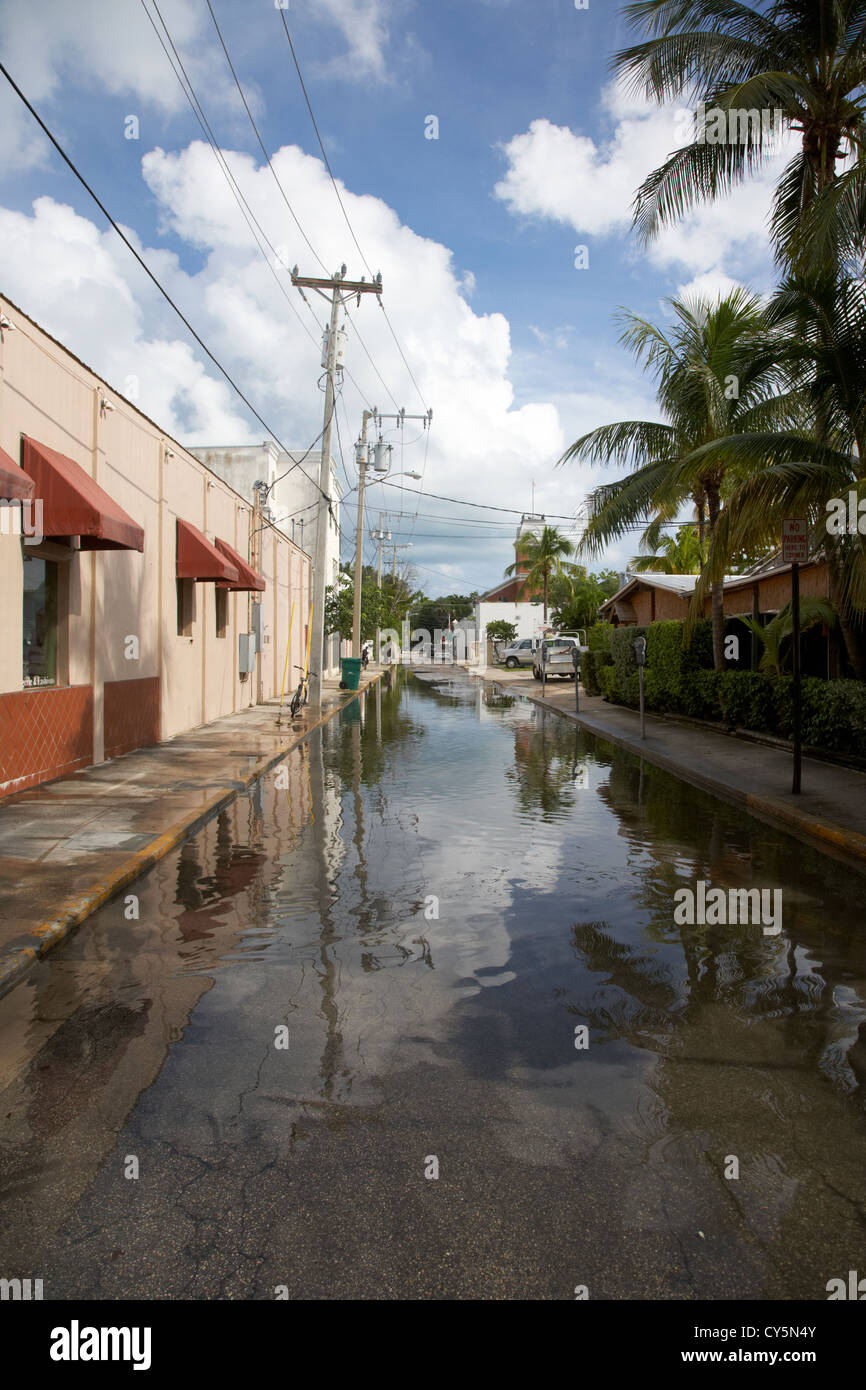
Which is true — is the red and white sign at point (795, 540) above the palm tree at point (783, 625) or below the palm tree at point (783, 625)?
above

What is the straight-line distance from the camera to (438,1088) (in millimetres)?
3918

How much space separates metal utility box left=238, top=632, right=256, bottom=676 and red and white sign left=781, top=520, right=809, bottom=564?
50.6ft

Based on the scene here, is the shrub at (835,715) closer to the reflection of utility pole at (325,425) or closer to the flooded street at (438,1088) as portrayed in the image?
the flooded street at (438,1088)

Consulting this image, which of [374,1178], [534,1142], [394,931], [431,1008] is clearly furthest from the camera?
[394,931]

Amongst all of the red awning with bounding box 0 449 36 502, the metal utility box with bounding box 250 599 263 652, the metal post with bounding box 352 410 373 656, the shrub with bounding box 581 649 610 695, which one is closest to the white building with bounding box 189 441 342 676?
the metal post with bounding box 352 410 373 656

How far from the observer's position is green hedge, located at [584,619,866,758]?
1345cm

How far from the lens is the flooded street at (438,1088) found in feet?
9.37

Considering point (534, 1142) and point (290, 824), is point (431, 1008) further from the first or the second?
point (290, 824)

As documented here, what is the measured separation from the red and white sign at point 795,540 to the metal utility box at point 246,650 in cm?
1543

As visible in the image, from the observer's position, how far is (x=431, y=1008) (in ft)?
15.8

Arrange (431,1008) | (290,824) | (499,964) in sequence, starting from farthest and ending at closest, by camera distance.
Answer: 1. (290,824)
2. (499,964)
3. (431,1008)

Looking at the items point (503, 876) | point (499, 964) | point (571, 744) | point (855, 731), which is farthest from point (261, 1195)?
point (571, 744)

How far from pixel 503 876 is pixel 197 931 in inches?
101

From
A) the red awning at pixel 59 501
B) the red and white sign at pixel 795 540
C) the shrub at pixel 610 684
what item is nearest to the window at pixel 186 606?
the red awning at pixel 59 501
